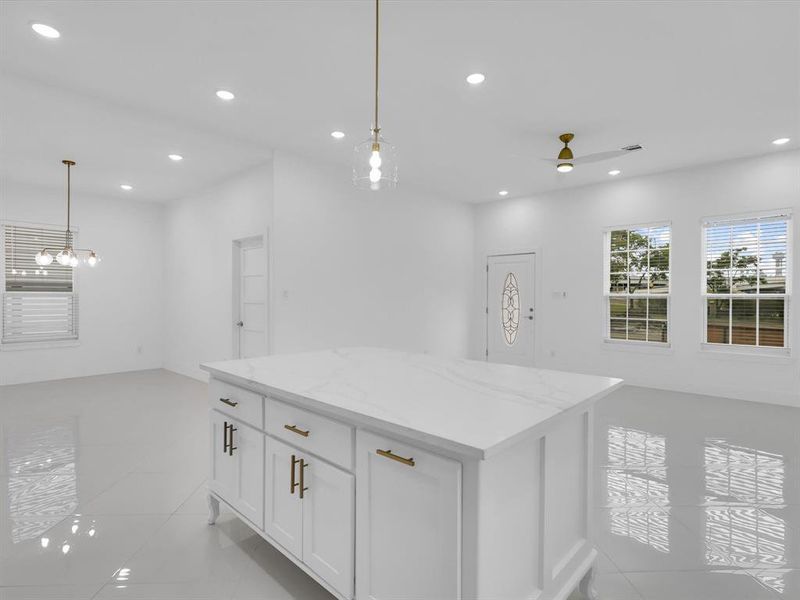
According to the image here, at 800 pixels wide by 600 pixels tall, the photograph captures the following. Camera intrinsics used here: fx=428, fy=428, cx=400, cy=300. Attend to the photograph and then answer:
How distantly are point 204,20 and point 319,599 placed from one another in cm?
316

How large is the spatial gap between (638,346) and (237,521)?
18.1 ft

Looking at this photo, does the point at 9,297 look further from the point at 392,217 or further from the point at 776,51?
the point at 776,51

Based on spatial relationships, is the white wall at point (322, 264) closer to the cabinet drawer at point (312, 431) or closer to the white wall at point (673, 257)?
the white wall at point (673, 257)

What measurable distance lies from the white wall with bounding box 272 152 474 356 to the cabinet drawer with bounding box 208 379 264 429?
108 inches

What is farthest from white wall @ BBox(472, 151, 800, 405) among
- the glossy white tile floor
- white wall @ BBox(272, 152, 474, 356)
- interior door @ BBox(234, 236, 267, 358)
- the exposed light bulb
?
the exposed light bulb

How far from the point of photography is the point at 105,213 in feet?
22.2

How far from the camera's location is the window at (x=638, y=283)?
5.81 metres

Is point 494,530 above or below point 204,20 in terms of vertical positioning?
below

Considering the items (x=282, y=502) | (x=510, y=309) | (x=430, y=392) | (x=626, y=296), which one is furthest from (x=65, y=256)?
(x=626, y=296)

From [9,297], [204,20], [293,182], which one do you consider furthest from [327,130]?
[9,297]

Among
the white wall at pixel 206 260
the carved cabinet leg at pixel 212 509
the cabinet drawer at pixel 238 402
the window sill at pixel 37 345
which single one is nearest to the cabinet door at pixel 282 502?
the cabinet drawer at pixel 238 402

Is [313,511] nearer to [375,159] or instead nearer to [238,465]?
[238,465]

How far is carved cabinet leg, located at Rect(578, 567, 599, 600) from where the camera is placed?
1.69 meters

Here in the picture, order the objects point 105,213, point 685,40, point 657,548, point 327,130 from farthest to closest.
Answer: point 105,213, point 327,130, point 685,40, point 657,548
